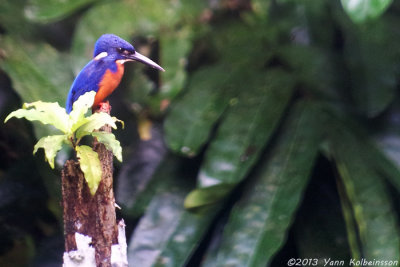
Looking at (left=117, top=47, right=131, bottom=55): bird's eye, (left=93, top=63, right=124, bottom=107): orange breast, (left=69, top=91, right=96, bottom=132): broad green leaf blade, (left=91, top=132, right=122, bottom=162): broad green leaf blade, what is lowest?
(left=91, top=132, right=122, bottom=162): broad green leaf blade

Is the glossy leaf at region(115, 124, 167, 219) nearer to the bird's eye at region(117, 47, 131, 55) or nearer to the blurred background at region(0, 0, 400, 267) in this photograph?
the blurred background at region(0, 0, 400, 267)

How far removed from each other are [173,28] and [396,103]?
63 cm

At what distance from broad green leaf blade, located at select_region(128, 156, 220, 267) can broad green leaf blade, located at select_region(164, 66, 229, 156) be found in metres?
0.11

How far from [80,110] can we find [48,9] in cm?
74

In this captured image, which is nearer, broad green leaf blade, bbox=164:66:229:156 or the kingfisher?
the kingfisher

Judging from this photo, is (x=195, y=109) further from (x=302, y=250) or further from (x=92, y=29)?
(x=302, y=250)

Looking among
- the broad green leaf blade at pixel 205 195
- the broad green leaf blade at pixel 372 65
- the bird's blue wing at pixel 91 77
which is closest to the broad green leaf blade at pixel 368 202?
the broad green leaf blade at pixel 372 65

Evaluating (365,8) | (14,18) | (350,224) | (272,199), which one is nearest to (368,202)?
(350,224)

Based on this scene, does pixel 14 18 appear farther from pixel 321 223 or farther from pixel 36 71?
pixel 321 223

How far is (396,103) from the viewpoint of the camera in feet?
4.89

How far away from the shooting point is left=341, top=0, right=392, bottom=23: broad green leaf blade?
3.63ft

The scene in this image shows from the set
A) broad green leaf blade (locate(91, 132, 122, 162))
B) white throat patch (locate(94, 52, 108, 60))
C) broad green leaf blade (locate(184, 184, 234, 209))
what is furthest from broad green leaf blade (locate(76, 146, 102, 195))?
broad green leaf blade (locate(184, 184, 234, 209))

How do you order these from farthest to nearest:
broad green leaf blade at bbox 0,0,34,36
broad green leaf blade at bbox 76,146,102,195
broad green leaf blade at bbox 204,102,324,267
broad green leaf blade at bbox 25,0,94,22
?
broad green leaf blade at bbox 0,0,34,36
broad green leaf blade at bbox 25,0,94,22
broad green leaf blade at bbox 204,102,324,267
broad green leaf blade at bbox 76,146,102,195

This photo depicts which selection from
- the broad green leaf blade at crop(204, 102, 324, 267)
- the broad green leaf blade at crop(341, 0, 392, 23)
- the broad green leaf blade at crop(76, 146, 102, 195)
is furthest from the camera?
the broad green leaf blade at crop(204, 102, 324, 267)
